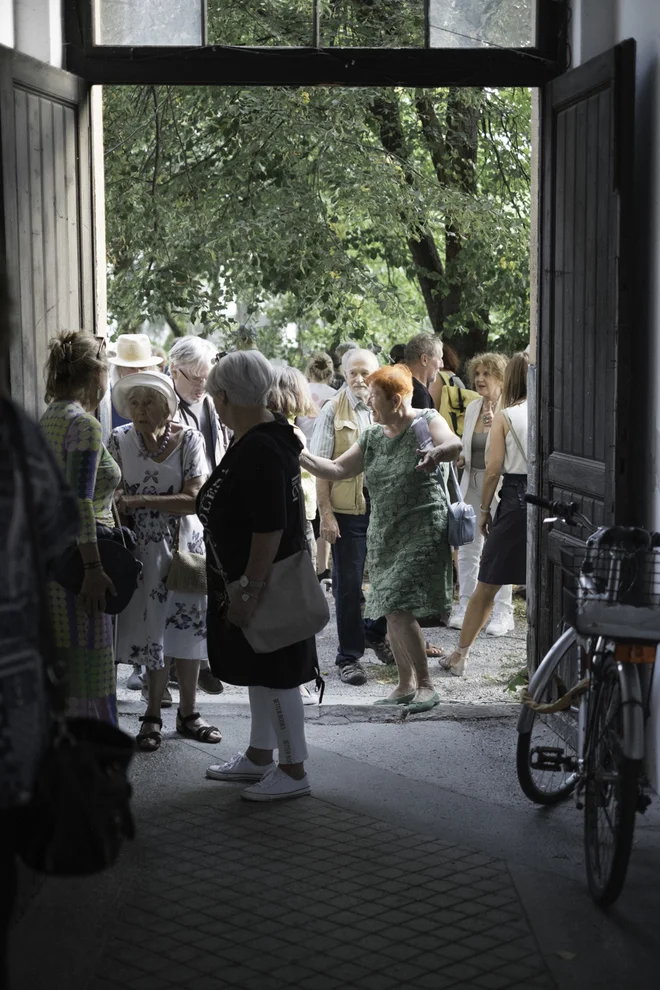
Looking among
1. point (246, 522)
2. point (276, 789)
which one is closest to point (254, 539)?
point (246, 522)

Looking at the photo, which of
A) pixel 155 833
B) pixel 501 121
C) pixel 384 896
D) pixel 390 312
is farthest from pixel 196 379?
pixel 501 121

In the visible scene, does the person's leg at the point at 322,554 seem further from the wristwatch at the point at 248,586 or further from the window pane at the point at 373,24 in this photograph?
the wristwatch at the point at 248,586

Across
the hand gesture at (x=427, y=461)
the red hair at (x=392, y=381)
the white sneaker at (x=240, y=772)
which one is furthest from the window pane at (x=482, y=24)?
the white sneaker at (x=240, y=772)

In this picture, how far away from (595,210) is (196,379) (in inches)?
93.8

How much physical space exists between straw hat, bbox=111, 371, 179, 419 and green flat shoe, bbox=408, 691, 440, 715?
2.10 metres

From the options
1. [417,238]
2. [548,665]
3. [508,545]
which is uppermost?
[417,238]

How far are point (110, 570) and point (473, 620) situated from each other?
3286mm

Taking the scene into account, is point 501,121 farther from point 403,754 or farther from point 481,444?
point 403,754

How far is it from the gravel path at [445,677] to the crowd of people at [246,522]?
121 millimetres

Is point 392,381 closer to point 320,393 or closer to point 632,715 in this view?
point 632,715

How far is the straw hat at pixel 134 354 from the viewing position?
768 cm

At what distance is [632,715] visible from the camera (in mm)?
4035

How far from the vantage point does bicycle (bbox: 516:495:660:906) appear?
13.2 ft

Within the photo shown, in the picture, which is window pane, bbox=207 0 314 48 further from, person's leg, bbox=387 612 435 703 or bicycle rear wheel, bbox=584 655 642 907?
bicycle rear wheel, bbox=584 655 642 907
